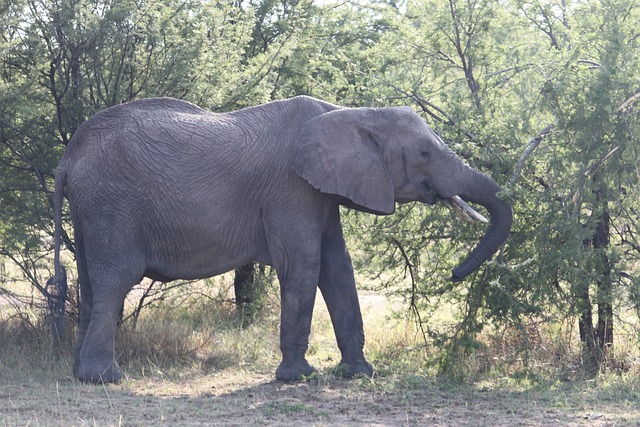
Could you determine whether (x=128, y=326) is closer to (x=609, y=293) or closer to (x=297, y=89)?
(x=297, y=89)

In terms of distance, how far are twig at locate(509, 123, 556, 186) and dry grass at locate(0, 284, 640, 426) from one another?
1.62m

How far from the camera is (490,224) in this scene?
910 centimetres

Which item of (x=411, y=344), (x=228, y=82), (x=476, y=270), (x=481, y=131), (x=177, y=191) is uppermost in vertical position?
(x=228, y=82)

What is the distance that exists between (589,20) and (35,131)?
568cm

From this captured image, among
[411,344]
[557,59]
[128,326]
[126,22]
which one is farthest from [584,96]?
[128,326]

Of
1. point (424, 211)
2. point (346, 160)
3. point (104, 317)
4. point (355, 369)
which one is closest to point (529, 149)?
point (346, 160)

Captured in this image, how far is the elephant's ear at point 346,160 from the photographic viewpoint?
358 inches

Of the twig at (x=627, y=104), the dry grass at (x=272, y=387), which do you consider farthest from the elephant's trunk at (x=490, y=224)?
the twig at (x=627, y=104)

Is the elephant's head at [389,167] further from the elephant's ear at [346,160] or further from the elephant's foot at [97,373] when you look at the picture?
the elephant's foot at [97,373]

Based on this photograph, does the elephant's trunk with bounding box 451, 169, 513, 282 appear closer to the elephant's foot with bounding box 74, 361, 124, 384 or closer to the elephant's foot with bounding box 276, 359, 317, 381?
the elephant's foot with bounding box 276, 359, 317, 381

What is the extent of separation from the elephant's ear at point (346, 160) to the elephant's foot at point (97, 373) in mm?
2447

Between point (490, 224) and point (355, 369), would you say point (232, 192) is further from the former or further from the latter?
point (490, 224)

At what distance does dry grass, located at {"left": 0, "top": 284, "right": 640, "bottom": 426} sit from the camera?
304 inches

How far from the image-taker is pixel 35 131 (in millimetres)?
10539
